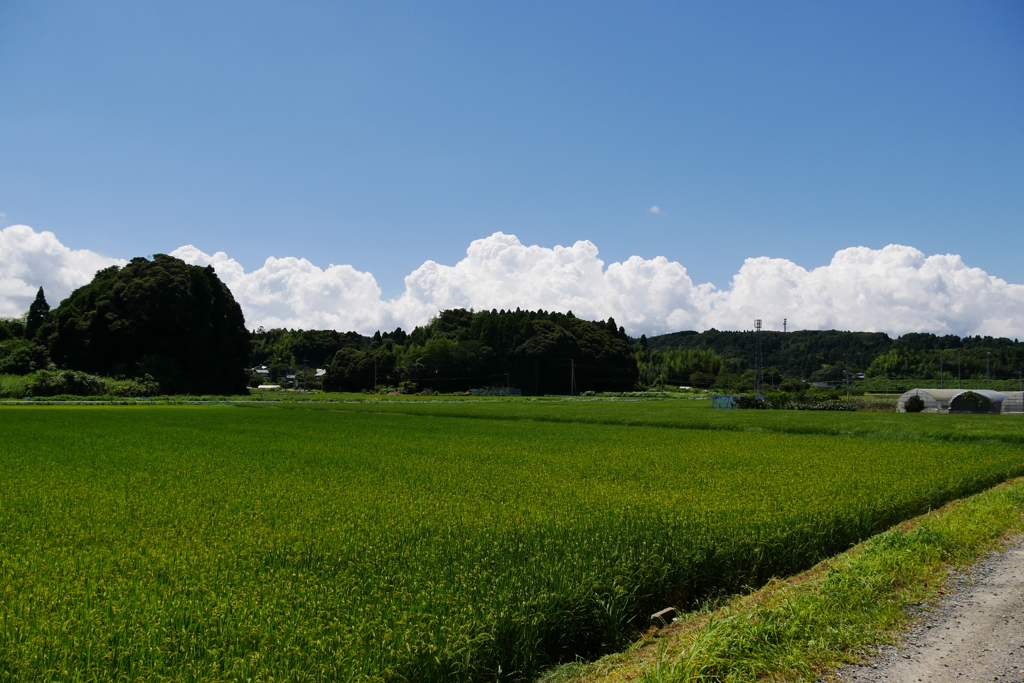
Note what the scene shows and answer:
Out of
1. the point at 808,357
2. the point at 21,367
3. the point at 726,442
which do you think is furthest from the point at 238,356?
the point at 808,357

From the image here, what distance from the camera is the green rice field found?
4176 mm

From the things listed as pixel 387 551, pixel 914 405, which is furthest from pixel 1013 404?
pixel 387 551

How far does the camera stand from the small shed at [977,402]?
49.8 m

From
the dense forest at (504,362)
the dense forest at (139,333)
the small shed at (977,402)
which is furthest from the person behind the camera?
the dense forest at (504,362)

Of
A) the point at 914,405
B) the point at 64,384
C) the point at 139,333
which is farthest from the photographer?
the point at 139,333

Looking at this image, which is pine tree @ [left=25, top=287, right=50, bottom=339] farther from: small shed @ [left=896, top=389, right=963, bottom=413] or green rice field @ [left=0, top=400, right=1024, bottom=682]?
small shed @ [left=896, top=389, right=963, bottom=413]

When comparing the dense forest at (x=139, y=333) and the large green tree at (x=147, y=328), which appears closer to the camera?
the dense forest at (x=139, y=333)

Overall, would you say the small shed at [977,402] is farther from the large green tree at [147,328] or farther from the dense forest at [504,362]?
the large green tree at [147,328]

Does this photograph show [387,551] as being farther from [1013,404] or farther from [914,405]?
[1013,404]

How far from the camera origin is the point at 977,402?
49.9 m

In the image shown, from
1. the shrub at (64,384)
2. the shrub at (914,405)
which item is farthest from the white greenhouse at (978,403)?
the shrub at (64,384)

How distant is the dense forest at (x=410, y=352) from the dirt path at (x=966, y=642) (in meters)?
76.7

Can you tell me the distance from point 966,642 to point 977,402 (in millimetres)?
56394

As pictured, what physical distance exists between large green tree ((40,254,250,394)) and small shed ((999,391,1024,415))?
82185 mm
